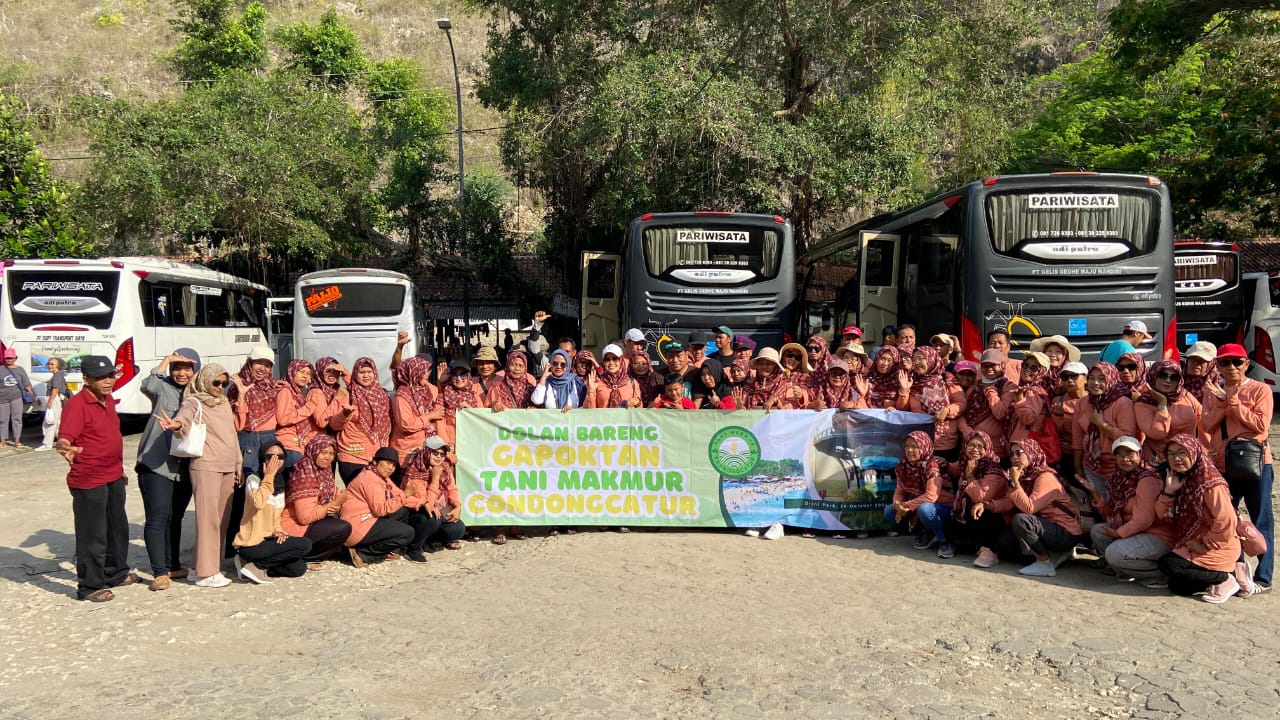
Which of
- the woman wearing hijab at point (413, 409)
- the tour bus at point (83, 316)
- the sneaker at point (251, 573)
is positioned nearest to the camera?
the sneaker at point (251, 573)

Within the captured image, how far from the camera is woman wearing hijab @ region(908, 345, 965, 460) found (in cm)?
805

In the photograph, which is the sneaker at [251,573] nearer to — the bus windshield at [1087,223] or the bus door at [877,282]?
the bus windshield at [1087,223]

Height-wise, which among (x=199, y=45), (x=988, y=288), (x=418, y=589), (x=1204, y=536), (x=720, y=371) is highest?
(x=199, y=45)

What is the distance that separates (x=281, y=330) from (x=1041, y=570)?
20.0 metres

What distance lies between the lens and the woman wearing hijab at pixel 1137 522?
21.4 feet

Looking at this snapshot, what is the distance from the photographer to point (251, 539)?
7.18 metres

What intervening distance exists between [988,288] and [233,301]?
16.0 m

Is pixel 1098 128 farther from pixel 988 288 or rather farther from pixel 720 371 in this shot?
pixel 720 371

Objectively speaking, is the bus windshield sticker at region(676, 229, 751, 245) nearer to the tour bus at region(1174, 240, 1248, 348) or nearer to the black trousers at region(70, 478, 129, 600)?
the tour bus at region(1174, 240, 1248, 348)

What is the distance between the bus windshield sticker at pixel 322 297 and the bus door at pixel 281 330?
4.14m

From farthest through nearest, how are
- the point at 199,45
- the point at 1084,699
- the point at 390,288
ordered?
the point at 199,45
the point at 390,288
the point at 1084,699

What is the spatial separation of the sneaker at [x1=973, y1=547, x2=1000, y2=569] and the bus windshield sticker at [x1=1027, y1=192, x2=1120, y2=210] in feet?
17.1

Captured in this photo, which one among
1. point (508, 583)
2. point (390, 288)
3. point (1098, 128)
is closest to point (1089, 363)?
point (508, 583)

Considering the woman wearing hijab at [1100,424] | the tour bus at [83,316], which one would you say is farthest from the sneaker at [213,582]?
the tour bus at [83,316]
